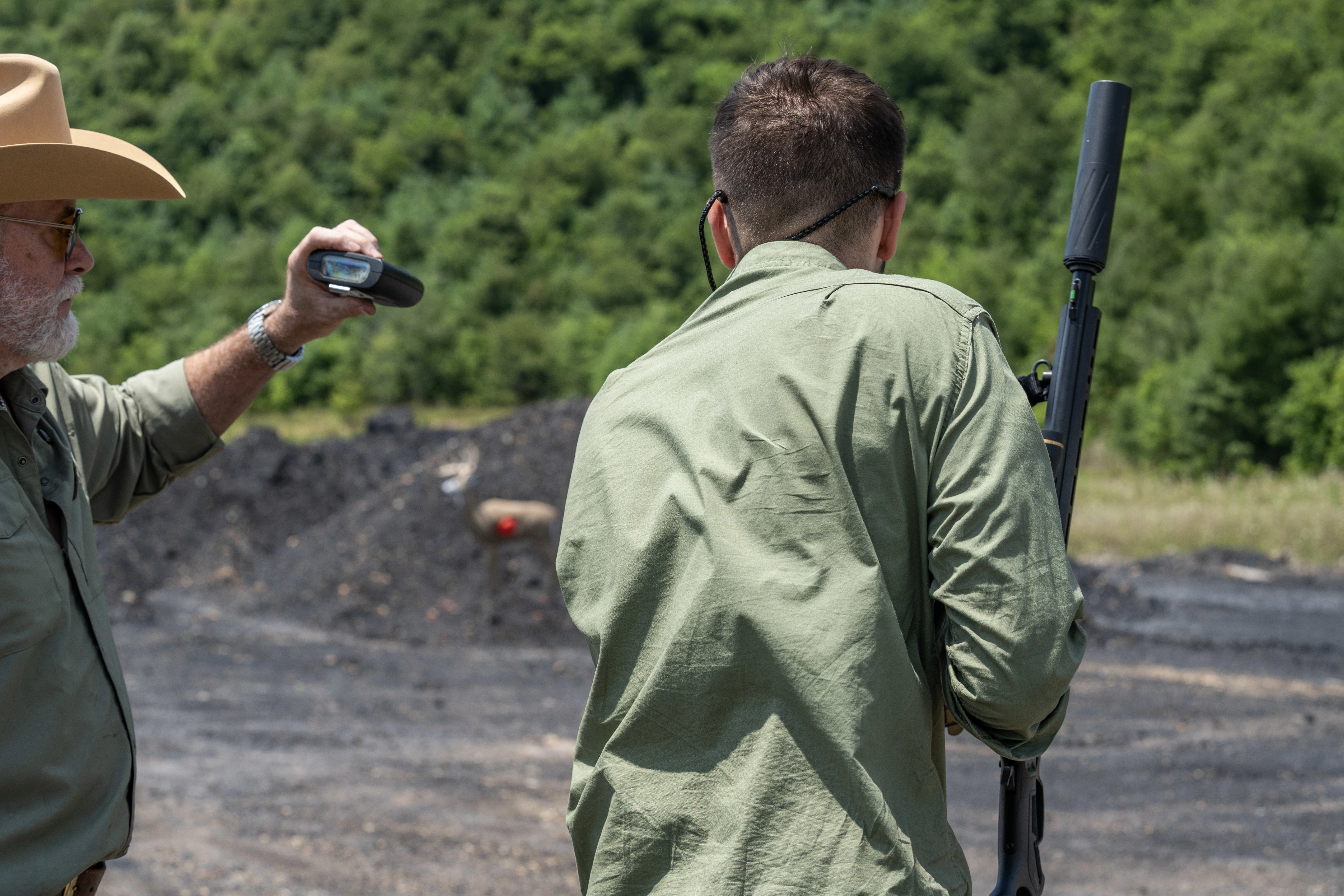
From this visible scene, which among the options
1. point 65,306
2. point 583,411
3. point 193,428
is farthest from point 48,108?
point 583,411

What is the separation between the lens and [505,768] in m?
7.39

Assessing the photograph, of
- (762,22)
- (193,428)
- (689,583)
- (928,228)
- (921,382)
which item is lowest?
(928,228)

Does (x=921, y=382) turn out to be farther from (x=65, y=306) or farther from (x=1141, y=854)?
(x=1141, y=854)

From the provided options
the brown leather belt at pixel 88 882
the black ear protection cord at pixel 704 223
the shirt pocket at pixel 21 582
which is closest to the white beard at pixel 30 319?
the shirt pocket at pixel 21 582

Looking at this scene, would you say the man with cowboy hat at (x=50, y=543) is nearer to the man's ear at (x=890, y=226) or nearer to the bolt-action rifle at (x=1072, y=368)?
the man's ear at (x=890, y=226)

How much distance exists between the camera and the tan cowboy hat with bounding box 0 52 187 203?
81.0 inches

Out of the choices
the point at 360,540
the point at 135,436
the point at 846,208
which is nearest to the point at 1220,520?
the point at 360,540

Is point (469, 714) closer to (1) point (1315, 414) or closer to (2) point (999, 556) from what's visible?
(2) point (999, 556)

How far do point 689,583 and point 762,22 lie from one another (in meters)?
85.9

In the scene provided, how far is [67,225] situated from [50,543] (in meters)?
0.57

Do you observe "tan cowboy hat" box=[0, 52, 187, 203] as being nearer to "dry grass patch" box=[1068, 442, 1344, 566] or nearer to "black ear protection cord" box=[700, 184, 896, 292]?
"black ear protection cord" box=[700, 184, 896, 292]

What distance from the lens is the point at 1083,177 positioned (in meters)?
2.11

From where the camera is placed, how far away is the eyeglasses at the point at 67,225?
2.10 meters

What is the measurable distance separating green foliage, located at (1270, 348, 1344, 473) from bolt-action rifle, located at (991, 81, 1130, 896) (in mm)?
28027
